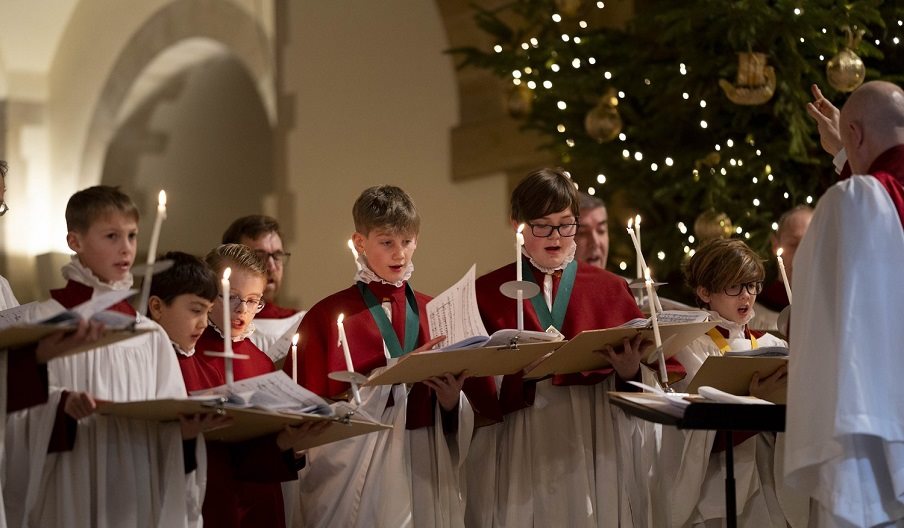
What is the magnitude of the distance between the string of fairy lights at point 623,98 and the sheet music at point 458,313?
10.4 ft

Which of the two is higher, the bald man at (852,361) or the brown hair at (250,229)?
the brown hair at (250,229)

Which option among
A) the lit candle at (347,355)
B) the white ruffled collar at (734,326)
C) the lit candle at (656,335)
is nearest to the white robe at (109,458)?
the lit candle at (347,355)

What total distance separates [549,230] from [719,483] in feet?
4.26

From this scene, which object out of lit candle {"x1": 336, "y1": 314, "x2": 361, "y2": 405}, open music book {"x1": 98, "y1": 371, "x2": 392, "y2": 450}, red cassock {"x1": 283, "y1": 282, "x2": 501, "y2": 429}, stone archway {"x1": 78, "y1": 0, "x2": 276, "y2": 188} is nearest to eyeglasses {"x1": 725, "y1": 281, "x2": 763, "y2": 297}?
red cassock {"x1": 283, "y1": 282, "x2": 501, "y2": 429}

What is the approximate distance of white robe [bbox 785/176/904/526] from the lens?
4152 mm

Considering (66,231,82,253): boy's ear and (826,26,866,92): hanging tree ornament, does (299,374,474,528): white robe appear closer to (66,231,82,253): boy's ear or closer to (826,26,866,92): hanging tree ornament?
(66,231,82,253): boy's ear

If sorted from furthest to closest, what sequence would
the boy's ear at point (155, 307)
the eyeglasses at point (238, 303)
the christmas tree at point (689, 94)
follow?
1. the christmas tree at point (689, 94)
2. the eyeglasses at point (238, 303)
3. the boy's ear at point (155, 307)

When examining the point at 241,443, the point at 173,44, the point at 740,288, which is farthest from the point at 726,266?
the point at 173,44

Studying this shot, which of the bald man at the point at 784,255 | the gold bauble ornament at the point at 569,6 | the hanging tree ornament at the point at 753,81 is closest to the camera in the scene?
the bald man at the point at 784,255

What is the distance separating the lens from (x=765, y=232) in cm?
798

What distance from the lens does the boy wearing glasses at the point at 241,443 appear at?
4938mm

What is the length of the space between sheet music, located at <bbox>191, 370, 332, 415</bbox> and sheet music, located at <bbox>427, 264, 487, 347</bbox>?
77 centimetres

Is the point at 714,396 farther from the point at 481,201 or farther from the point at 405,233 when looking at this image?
the point at 481,201

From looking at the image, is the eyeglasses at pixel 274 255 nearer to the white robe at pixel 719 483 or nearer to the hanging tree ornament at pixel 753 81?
the white robe at pixel 719 483
